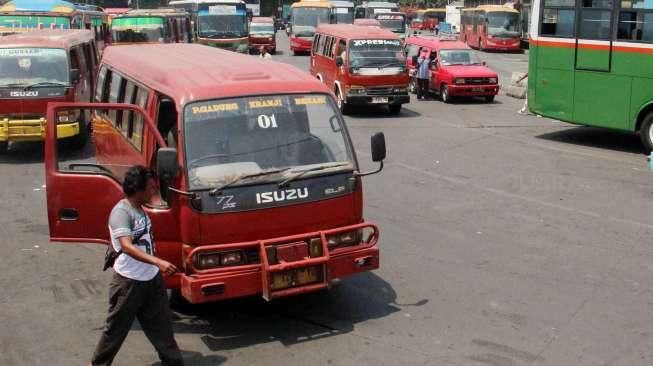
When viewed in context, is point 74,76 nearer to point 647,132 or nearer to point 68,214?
point 68,214

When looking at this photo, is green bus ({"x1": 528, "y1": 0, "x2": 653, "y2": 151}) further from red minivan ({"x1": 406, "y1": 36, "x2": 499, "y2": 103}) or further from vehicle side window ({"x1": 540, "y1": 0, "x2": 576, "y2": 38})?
red minivan ({"x1": 406, "y1": 36, "x2": 499, "y2": 103})

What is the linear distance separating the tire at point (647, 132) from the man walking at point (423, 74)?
34.6 ft

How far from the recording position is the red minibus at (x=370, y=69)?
68.4 ft

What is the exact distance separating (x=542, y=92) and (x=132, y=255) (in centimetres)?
1333

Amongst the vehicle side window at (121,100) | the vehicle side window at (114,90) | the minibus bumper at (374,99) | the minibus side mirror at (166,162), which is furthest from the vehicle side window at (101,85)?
the minibus bumper at (374,99)

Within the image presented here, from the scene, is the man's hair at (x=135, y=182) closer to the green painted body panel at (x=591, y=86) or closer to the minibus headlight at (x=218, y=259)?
the minibus headlight at (x=218, y=259)

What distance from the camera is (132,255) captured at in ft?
17.9

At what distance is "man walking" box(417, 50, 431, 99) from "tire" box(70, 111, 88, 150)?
12301 mm

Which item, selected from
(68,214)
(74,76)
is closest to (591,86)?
(74,76)

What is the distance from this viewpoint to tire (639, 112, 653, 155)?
14.9m

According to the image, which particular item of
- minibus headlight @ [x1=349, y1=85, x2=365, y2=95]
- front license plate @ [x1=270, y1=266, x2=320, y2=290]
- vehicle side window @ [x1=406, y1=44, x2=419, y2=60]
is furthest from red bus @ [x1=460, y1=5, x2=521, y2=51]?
front license plate @ [x1=270, y1=266, x2=320, y2=290]

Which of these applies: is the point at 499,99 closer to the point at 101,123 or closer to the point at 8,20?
the point at 8,20

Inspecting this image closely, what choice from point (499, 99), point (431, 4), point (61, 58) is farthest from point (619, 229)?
point (431, 4)

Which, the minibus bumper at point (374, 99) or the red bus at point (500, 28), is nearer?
the minibus bumper at point (374, 99)
